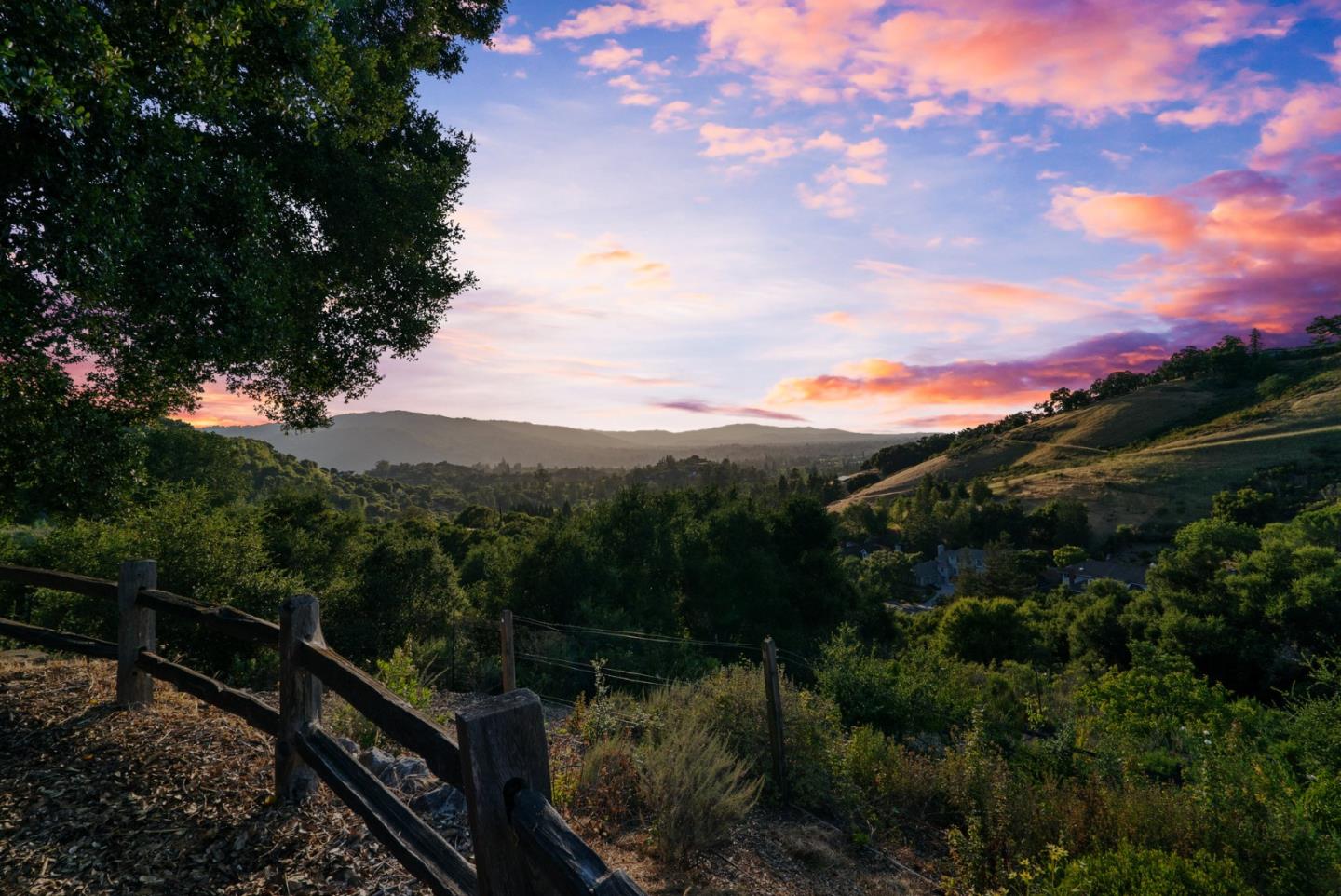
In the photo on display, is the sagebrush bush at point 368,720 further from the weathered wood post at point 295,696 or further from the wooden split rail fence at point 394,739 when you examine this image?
the wooden split rail fence at point 394,739

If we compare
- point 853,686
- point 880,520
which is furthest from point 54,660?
point 880,520

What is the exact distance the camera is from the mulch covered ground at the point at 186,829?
344 cm

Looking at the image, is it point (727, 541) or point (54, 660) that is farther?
point (727, 541)

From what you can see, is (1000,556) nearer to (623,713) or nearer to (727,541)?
(727,541)

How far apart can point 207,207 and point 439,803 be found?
579 centimetres

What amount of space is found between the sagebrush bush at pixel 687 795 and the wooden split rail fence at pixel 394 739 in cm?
288

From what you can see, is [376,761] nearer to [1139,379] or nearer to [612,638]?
[612,638]

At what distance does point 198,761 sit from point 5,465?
402 cm

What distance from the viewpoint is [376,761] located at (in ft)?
17.7

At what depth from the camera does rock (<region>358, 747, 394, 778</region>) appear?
209 inches

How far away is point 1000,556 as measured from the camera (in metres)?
65.4

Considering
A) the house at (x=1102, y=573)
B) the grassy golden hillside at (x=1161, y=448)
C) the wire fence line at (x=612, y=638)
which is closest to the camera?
the wire fence line at (x=612, y=638)

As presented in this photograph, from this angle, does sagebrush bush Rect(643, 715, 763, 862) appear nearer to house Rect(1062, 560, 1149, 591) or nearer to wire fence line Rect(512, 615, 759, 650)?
wire fence line Rect(512, 615, 759, 650)

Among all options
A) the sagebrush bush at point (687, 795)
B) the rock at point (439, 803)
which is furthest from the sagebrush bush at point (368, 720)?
the sagebrush bush at point (687, 795)
